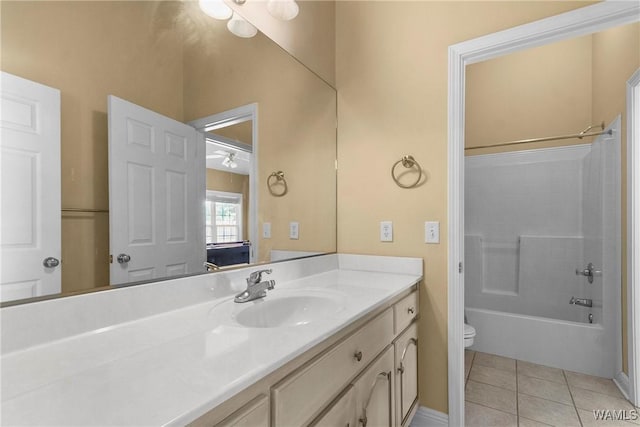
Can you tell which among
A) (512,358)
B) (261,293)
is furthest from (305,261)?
(512,358)

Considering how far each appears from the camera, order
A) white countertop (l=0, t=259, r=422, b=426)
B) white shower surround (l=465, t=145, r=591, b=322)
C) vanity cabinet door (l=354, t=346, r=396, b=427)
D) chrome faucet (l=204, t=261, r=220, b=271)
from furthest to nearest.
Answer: white shower surround (l=465, t=145, r=591, b=322) → chrome faucet (l=204, t=261, r=220, b=271) → vanity cabinet door (l=354, t=346, r=396, b=427) → white countertop (l=0, t=259, r=422, b=426)

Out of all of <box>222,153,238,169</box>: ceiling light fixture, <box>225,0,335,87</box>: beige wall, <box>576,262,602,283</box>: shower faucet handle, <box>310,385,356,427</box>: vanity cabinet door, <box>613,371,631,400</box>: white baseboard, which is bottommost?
<box>613,371,631,400</box>: white baseboard

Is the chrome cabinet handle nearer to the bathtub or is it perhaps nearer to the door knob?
the door knob

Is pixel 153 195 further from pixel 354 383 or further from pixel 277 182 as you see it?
pixel 354 383

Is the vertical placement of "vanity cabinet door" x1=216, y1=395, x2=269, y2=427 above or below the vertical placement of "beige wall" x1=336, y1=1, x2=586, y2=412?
below

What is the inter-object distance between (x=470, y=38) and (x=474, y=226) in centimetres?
191

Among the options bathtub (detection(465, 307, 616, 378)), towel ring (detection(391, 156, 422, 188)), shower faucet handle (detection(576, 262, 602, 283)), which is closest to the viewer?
towel ring (detection(391, 156, 422, 188))

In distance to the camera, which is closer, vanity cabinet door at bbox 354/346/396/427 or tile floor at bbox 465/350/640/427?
vanity cabinet door at bbox 354/346/396/427

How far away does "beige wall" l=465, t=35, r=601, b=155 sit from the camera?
2.72m

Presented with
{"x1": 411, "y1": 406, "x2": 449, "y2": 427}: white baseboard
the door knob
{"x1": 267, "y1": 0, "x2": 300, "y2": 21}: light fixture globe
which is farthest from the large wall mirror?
{"x1": 411, "y1": 406, "x2": 449, "y2": 427}: white baseboard

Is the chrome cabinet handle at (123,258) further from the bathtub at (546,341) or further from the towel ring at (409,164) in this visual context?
the bathtub at (546,341)

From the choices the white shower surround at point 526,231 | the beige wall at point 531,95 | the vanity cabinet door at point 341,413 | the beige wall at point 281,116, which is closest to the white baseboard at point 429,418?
the vanity cabinet door at point 341,413

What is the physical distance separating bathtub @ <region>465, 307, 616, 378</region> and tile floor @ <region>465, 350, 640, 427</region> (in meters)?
0.07

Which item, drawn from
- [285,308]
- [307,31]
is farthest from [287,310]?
[307,31]
